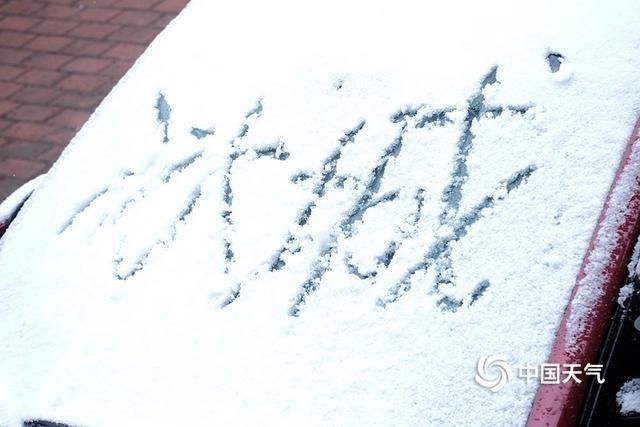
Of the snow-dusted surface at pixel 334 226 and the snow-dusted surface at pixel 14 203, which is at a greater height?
the snow-dusted surface at pixel 334 226

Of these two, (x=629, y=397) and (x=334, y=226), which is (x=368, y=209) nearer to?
(x=334, y=226)

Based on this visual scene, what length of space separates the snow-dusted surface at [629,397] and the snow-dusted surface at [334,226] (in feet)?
0.79

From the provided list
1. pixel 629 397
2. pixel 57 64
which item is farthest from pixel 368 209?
pixel 57 64

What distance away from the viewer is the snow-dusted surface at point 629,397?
1.46 m

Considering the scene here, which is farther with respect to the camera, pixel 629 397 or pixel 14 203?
pixel 14 203

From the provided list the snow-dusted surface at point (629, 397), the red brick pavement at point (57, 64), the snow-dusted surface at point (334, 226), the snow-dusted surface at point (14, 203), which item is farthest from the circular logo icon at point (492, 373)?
the red brick pavement at point (57, 64)

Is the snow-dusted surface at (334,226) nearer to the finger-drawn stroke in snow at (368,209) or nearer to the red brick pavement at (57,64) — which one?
the finger-drawn stroke in snow at (368,209)

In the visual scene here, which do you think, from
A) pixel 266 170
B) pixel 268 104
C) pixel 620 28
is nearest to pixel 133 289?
pixel 266 170

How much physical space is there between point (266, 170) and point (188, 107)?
291 millimetres

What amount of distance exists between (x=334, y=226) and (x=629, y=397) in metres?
0.57

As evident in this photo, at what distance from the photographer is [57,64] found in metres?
Result: 4.55

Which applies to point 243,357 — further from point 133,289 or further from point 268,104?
point 268,104

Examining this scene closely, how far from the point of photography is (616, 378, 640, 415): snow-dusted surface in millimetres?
1455

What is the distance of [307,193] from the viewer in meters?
1.60
